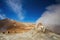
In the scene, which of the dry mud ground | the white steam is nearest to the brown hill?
the dry mud ground

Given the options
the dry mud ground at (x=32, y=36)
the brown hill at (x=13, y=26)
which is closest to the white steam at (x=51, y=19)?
the dry mud ground at (x=32, y=36)

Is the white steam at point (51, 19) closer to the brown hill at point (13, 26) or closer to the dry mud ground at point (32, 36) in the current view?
the dry mud ground at point (32, 36)

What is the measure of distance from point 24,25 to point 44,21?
0.37 metres

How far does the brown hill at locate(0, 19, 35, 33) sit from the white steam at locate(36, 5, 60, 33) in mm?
210

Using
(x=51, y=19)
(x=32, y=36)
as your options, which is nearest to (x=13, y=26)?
(x=32, y=36)

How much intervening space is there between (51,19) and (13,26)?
2.31 feet

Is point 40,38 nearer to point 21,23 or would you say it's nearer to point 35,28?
point 35,28

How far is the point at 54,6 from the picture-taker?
8.48ft

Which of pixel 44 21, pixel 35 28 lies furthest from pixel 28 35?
pixel 44 21

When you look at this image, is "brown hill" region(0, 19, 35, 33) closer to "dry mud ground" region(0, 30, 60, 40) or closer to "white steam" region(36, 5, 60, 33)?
"dry mud ground" region(0, 30, 60, 40)

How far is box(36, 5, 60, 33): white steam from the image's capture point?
8.28ft

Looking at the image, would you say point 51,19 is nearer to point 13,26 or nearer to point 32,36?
point 32,36

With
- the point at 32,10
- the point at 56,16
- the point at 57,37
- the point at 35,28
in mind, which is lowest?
the point at 57,37

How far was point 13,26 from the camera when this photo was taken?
2.62 metres
